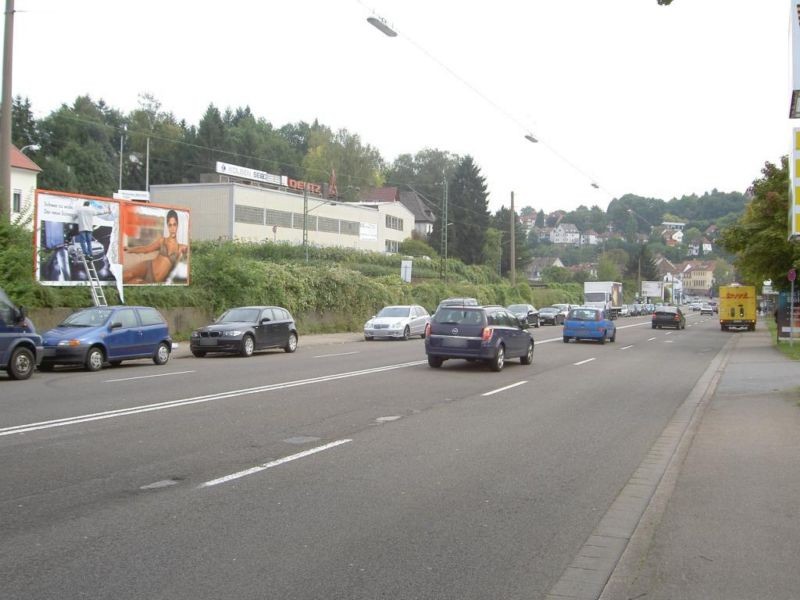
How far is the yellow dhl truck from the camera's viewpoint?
1951 inches

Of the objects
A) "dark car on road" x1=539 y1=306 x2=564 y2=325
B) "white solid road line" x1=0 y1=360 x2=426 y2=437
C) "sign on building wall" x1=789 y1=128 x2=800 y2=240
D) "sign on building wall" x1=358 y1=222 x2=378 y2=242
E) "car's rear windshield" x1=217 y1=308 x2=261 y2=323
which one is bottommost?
"white solid road line" x1=0 y1=360 x2=426 y2=437

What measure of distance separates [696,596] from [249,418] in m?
7.25

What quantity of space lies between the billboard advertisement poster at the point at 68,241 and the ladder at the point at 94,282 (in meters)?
0.11

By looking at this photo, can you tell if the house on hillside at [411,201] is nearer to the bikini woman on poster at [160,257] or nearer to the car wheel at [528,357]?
the bikini woman on poster at [160,257]

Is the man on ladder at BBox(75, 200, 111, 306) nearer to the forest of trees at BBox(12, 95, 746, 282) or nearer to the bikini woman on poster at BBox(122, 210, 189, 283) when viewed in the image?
the bikini woman on poster at BBox(122, 210, 189, 283)

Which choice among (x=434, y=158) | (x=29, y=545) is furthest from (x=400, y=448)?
(x=434, y=158)

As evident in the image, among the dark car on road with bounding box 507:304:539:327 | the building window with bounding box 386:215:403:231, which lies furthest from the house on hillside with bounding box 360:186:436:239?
the dark car on road with bounding box 507:304:539:327

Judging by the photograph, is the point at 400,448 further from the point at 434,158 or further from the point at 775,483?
the point at 434,158

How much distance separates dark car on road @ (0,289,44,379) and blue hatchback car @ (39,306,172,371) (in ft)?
5.58

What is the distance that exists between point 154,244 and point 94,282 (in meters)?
3.65

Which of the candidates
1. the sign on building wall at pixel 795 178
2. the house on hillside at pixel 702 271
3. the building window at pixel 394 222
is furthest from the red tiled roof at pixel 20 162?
the house on hillside at pixel 702 271

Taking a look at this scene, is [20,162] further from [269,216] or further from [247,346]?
[247,346]

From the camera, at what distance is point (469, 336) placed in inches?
727

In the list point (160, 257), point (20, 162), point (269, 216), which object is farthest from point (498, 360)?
point (269, 216)
